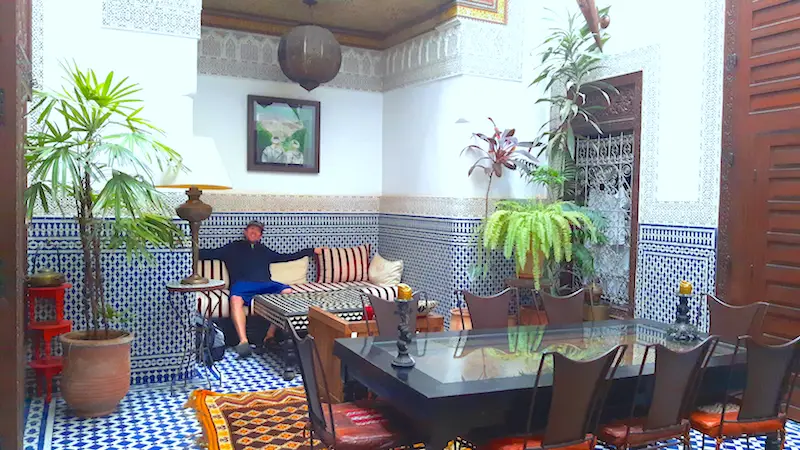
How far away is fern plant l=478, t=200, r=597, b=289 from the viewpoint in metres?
6.00

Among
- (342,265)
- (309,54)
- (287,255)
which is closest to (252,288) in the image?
(287,255)

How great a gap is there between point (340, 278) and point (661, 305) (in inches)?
140

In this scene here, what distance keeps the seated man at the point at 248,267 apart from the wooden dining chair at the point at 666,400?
412 centimetres

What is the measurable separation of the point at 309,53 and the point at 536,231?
304 cm

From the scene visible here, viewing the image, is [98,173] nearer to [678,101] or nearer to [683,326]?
[683,326]

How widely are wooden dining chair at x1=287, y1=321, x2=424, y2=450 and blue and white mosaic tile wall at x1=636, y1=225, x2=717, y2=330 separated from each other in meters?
3.28

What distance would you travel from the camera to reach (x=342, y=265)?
784cm

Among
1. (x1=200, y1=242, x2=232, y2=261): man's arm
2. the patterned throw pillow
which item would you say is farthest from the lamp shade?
the patterned throw pillow

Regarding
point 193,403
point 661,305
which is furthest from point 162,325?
point 661,305

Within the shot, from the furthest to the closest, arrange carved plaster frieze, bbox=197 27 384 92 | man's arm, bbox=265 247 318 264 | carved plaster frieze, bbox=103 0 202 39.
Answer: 1. man's arm, bbox=265 247 318 264
2. carved plaster frieze, bbox=197 27 384 92
3. carved plaster frieze, bbox=103 0 202 39

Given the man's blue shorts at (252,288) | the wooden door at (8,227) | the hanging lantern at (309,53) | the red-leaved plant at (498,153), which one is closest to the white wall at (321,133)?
the hanging lantern at (309,53)

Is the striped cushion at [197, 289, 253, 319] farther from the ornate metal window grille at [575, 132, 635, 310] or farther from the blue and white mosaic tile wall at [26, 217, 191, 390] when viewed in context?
the ornate metal window grille at [575, 132, 635, 310]

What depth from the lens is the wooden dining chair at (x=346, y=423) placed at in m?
2.85

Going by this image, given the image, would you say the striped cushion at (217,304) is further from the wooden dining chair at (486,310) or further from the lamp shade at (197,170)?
the wooden dining chair at (486,310)
